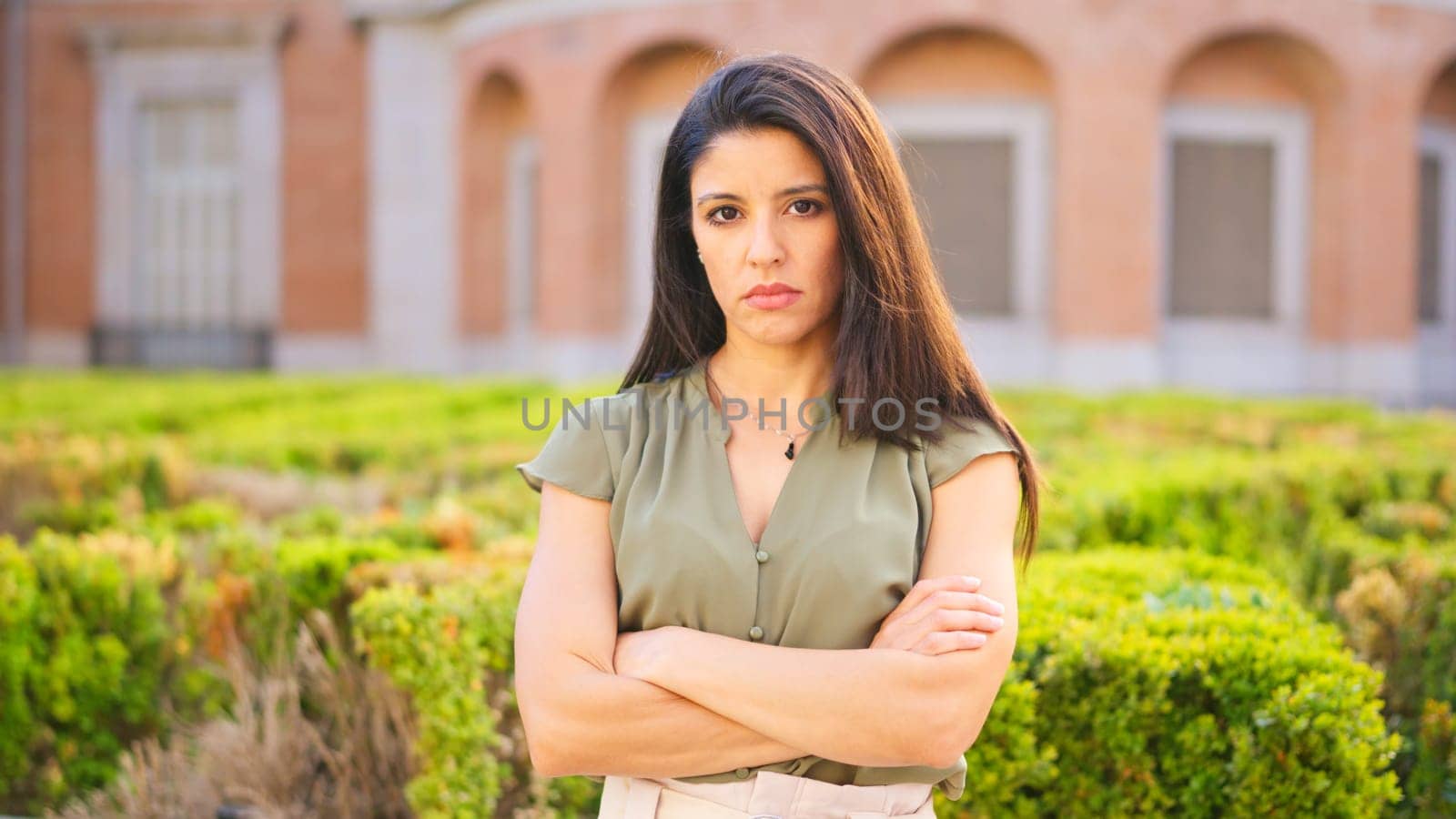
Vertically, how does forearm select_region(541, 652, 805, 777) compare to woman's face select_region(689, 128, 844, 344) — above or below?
below

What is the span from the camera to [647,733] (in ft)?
6.58

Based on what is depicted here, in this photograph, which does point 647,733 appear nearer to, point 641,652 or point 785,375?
point 641,652

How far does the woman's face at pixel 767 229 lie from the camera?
204 centimetres

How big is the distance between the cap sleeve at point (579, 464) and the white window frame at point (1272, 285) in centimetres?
1438

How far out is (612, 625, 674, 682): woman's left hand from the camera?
200 cm

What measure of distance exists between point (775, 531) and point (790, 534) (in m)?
0.02

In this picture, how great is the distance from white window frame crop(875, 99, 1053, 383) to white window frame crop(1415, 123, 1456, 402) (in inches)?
195

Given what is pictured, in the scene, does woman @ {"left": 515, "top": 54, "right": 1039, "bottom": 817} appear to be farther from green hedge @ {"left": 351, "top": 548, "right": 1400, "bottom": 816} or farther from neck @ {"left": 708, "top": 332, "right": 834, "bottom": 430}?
green hedge @ {"left": 351, "top": 548, "right": 1400, "bottom": 816}

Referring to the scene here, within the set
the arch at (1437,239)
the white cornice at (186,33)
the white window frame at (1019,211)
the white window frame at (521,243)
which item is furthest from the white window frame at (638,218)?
the arch at (1437,239)

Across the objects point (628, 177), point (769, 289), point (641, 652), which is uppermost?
point (628, 177)

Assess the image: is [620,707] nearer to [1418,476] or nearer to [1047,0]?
[1418,476]

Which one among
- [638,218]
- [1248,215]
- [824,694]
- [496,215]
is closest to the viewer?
[824,694]

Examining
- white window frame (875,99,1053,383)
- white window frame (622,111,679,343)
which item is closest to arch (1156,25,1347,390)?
white window frame (875,99,1053,383)

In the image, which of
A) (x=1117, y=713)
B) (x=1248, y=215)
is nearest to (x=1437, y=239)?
(x=1248, y=215)
